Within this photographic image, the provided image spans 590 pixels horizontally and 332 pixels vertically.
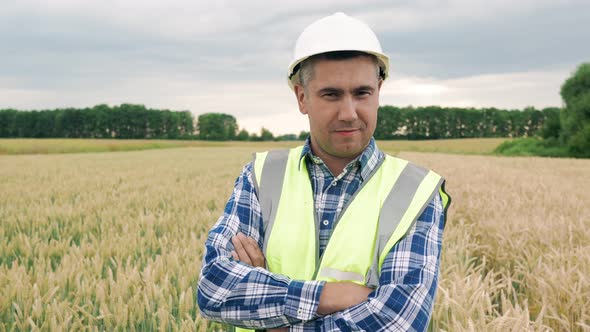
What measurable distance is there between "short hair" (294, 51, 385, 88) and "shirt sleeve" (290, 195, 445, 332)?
0.65 metres

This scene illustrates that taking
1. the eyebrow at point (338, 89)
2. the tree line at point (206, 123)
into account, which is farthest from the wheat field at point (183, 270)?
the tree line at point (206, 123)

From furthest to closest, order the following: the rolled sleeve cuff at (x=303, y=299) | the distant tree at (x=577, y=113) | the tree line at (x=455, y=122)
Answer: the tree line at (x=455, y=122) < the distant tree at (x=577, y=113) < the rolled sleeve cuff at (x=303, y=299)

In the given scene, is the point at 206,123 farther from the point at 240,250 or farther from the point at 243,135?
the point at 240,250

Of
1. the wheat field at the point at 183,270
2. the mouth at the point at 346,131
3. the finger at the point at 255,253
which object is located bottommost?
the wheat field at the point at 183,270

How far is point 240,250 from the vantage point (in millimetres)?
Result: 1875

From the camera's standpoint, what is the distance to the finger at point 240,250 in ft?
6.09

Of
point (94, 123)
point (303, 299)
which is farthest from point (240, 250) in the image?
point (94, 123)

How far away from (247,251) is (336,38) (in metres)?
0.88

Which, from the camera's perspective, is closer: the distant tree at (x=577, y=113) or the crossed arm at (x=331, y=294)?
the crossed arm at (x=331, y=294)

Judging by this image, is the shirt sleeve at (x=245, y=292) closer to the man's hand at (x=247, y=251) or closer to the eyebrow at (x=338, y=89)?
the man's hand at (x=247, y=251)

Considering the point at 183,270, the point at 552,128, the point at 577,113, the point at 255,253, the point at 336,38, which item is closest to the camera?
the point at 336,38

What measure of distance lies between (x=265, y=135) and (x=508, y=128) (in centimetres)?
4789

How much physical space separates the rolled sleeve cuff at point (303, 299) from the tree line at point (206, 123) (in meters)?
83.0

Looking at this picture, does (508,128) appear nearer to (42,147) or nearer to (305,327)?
(42,147)
